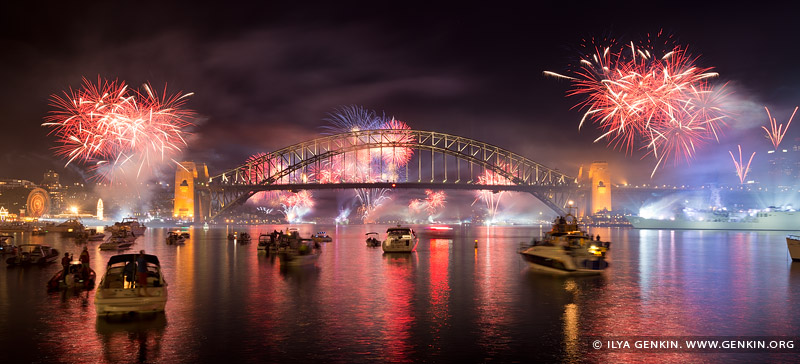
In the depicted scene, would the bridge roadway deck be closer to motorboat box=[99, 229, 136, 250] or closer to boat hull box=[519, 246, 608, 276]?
motorboat box=[99, 229, 136, 250]

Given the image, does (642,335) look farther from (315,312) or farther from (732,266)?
(732,266)

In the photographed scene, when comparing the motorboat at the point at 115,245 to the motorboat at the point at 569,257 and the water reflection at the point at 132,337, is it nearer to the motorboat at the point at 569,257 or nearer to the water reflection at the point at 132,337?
the motorboat at the point at 569,257

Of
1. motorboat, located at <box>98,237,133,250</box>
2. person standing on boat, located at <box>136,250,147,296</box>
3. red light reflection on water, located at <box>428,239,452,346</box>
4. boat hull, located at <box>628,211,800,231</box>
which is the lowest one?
boat hull, located at <box>628,211,800,231</box>

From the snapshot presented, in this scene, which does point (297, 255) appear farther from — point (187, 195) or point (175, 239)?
point (187, 195)

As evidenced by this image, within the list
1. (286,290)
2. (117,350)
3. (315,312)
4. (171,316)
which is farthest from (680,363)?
(286,290)

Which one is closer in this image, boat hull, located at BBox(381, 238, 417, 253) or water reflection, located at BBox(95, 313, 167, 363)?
water reflection, located at BBox(95, 313, 167, 363)

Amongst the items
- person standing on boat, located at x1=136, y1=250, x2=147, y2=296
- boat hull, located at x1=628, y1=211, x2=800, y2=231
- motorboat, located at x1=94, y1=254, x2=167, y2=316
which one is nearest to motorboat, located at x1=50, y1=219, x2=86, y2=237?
person standing on boat, located at x1=136, y1=250, x2=147, y2=296
